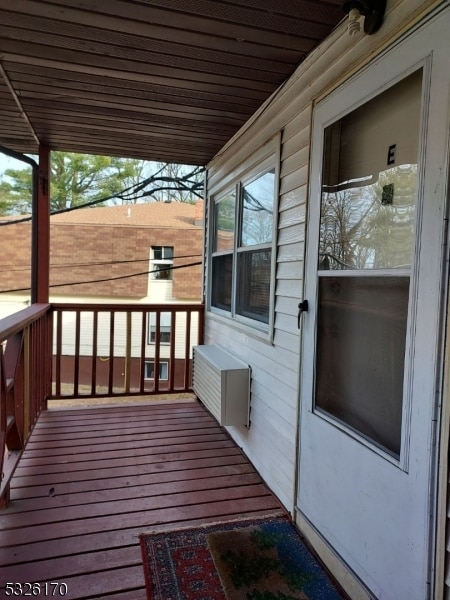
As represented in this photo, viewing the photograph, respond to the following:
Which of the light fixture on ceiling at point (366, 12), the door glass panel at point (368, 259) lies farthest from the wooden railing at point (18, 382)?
the light fixture on ceiling at point (366, 12)

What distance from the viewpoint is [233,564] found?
1678 millimetres

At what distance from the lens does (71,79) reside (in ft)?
7.31

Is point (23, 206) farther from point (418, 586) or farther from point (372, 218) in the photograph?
point (418, 586)

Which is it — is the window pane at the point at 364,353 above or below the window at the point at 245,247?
below

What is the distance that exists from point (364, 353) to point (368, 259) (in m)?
0.37

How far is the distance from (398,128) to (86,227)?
9473mm

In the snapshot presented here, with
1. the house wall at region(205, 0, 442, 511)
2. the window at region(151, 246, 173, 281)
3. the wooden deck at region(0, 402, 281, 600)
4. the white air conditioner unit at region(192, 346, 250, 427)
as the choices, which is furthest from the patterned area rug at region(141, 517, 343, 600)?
the window at region(151, 246, 173, 281)

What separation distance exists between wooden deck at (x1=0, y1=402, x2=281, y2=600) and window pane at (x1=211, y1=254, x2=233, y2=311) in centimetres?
110

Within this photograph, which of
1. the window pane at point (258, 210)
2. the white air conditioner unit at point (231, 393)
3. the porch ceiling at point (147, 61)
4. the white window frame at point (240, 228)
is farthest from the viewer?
the white air conditioner unit at point (231, 393)

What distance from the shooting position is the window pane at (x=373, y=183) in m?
1.31

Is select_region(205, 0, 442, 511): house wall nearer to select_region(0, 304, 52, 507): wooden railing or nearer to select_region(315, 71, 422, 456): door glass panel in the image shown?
select_region(315, 71, 422, 456): door glass panel

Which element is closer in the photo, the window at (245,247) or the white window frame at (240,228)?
the white window frame at (240,228)

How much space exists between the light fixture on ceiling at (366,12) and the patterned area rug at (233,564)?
86.6 inches

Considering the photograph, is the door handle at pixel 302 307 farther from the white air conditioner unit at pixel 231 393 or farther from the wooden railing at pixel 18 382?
the wooden railing at pixel 18 382
